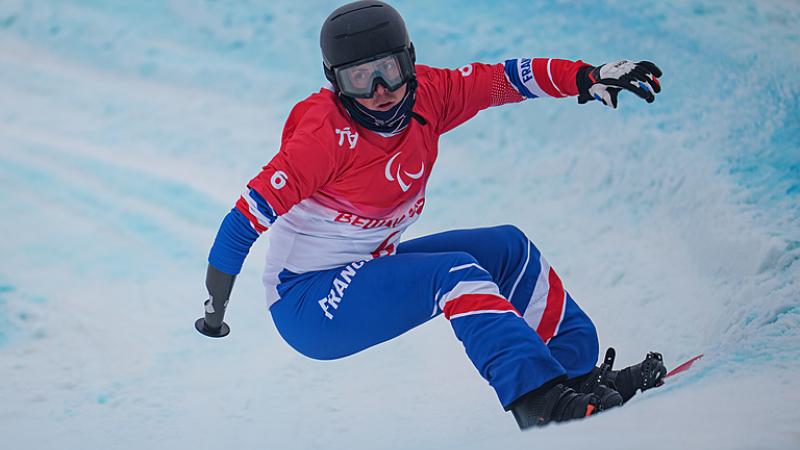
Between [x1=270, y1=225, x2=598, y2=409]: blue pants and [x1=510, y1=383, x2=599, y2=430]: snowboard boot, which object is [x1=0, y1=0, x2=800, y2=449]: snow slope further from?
[x1=270, y1=225, x2=598, y2=409]: blue pants

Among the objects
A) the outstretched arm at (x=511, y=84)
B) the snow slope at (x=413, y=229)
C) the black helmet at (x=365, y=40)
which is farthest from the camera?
the snow slope at (x=413, y=229)

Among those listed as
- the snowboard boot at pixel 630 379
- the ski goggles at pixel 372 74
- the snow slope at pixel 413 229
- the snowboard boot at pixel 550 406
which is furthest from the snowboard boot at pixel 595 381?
the ski goggles at pixel 372 74

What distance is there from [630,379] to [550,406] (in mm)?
465

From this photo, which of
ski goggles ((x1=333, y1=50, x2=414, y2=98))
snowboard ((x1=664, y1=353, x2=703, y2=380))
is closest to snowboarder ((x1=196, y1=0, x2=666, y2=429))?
ski goggles ((x1=333, y1=50, x2=414, y2=98))

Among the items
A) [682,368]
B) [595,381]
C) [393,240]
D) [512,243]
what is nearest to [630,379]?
[595,381]

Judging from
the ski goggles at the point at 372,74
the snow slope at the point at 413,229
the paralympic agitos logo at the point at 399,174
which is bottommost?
the snow slope at the point at 413,229

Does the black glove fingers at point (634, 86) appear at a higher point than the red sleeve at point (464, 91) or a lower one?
higher

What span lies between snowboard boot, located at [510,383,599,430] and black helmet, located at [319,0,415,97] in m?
0.83

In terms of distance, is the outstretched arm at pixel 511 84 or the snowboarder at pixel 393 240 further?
the outstretched arm at pixel 511 84

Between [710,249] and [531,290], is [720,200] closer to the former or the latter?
[710,249]

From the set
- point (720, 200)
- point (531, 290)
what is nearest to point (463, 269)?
point (531, 290)

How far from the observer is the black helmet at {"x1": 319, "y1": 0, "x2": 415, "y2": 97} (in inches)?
86.4

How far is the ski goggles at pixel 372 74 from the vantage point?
2.20 meters

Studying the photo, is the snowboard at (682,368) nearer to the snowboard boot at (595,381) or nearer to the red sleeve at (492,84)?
the snowboard boot at (595,381)
